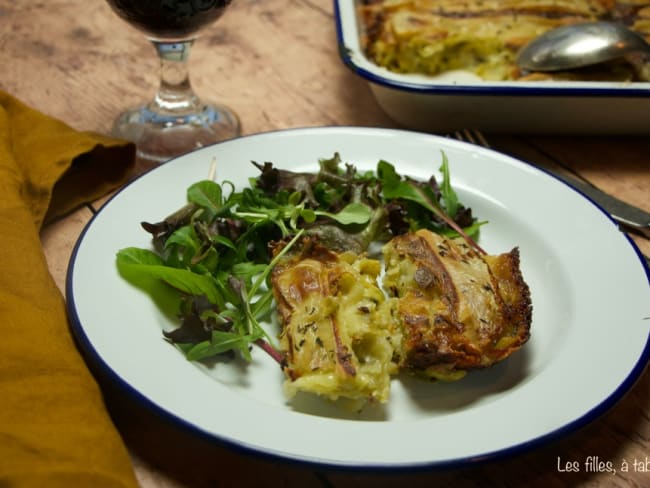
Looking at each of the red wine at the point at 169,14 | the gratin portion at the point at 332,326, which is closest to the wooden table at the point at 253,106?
the gratin portion at the point at 332,326

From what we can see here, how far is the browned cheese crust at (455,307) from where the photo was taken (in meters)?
1.29

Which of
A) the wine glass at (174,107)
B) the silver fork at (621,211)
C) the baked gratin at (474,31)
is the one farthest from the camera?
the baked gratin at (474,31)

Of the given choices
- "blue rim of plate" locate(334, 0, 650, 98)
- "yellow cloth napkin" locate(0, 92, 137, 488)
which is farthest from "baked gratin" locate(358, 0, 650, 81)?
"yellow cloth napkin" locate(0, 92, 137, 488)

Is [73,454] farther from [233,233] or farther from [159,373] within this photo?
[233,233]

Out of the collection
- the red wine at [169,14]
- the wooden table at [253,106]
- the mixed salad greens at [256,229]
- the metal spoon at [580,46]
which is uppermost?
the red wine at [169,14]

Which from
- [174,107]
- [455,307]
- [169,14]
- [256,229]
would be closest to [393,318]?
[455,307]

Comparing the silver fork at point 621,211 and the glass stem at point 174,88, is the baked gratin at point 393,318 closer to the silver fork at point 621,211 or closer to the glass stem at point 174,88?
the silver fork at point 621,211

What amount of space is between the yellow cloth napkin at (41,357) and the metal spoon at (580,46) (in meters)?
1.27

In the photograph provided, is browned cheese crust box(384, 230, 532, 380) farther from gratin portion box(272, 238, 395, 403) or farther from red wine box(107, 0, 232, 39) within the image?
red wine box(107, 0, 232, 39)

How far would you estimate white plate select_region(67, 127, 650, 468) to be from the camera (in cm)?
112

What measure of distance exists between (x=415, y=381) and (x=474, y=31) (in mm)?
1421

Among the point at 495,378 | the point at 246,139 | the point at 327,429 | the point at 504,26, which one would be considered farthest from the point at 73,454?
the point at 504,26

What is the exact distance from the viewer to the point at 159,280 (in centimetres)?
146

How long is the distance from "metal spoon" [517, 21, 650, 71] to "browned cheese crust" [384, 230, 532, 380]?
100 centimetres
